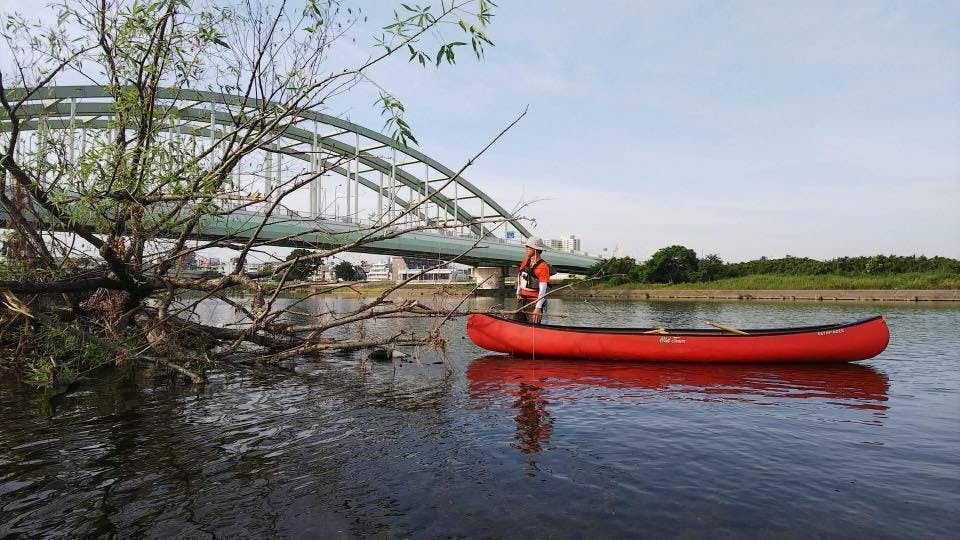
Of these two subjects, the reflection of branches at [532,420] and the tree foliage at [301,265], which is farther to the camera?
the tree foliage at [301,265]

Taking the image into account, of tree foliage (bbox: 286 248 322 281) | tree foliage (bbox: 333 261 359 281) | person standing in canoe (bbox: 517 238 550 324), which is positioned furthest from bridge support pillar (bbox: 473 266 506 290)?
tree foliage (bbox: 286 248 322 281)

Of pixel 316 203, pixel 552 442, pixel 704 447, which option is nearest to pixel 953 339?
pixel 704 447

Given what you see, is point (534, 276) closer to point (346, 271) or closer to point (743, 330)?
point (743, 330)

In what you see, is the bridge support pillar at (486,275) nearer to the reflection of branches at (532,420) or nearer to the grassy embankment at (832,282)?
the grassy embankment at (832,282)

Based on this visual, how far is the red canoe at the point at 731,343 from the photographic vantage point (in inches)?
441

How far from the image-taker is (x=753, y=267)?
58.7 m

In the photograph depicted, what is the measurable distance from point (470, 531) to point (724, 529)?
76.4 inches

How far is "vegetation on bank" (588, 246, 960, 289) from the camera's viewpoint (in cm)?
4396

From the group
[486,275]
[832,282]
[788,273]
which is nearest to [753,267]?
[788,273]

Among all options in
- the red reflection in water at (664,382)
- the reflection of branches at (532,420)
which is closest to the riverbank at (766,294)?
the red reflection in water at (664,382)

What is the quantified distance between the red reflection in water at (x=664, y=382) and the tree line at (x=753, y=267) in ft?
112

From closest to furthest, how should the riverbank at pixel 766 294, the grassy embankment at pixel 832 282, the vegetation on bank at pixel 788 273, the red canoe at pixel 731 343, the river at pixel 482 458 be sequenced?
the river at pixel 482 458 < the red canoe at pixel 731 343 < the riverbank at pixel 766 294 < the grassy embankment at pixel 832 282 < the vegetation on bank at pixel 788 273

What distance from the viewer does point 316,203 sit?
47.9 m

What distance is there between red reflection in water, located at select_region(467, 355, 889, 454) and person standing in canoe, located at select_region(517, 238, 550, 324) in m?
1.32
